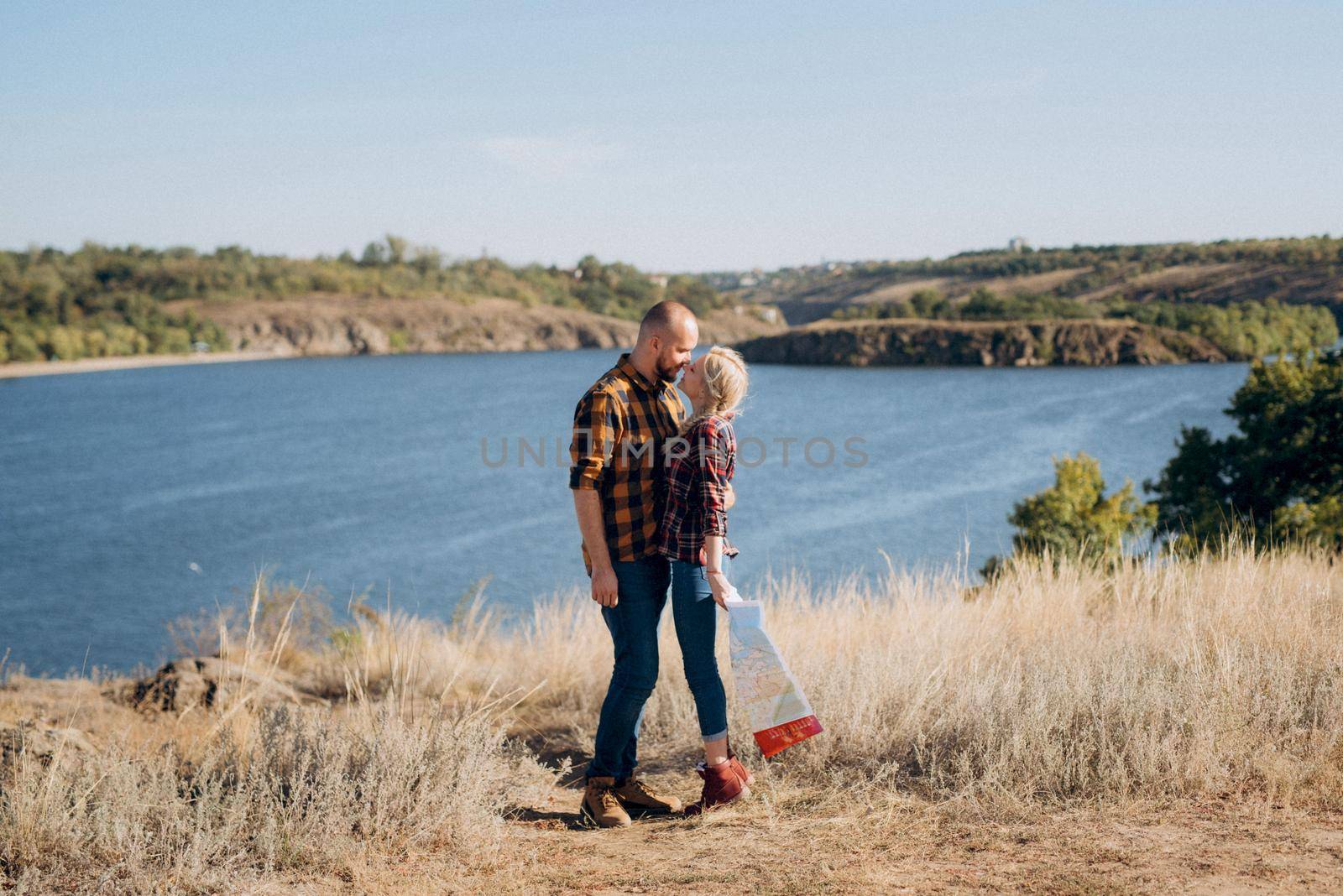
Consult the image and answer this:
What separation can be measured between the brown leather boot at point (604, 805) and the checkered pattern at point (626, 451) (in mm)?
883

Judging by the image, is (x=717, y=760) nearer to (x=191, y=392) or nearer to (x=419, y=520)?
(x=419, y=520)

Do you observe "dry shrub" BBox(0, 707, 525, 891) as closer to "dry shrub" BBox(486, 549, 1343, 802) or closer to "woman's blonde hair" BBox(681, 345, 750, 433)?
"dry shrub" BBox(486, 549, 1343, 802)

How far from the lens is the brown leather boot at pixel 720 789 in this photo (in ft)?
13.5

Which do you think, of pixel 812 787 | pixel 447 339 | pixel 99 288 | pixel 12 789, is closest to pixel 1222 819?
pixel 812 787

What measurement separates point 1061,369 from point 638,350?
85416mm

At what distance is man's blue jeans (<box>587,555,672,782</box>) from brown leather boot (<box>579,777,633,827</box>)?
1.4 inches

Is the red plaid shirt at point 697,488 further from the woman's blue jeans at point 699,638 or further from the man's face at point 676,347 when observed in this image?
the man's face at point 676,347

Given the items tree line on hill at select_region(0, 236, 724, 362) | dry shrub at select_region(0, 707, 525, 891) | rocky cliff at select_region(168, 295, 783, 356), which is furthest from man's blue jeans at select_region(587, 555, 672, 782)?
rocky cliff at select_region(168, 295, 783, 356)

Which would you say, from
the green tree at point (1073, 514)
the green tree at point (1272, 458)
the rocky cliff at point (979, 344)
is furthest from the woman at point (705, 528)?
the rocky cliff at point (979, 344)

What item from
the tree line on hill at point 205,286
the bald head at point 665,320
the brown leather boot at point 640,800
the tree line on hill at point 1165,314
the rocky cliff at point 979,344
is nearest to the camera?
the bald head at point 665,320

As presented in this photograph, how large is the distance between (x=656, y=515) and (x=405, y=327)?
436 ft

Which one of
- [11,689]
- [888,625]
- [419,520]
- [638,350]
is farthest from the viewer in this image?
[419,520]

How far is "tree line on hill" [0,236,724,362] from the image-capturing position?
11144 cm

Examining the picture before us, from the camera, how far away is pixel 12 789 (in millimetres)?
3666
